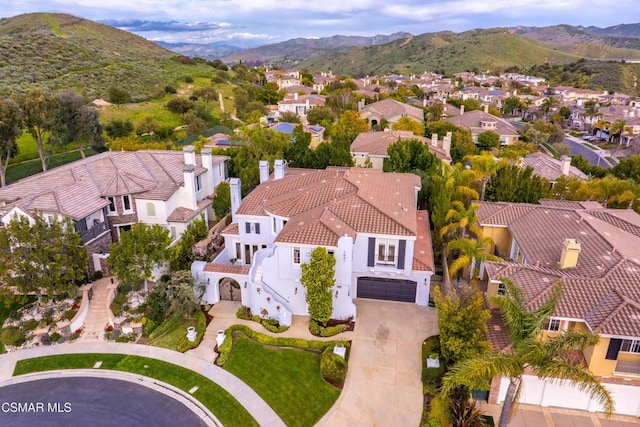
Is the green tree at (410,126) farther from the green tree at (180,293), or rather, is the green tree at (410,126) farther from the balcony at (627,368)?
the balcony at (627,368)

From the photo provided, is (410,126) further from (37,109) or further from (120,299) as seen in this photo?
(120,299)

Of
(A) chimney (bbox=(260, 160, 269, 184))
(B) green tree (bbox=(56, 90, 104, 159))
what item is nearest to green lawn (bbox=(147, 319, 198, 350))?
(A) chimney (bbox=(260, 160, 269, 184))

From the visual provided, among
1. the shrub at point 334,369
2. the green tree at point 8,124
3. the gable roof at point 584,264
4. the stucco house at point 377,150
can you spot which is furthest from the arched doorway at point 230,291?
the green tree at point 8,124

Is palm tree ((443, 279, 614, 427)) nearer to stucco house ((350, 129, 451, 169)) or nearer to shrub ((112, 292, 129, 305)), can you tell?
Result: shrub ((112, 292, 129, 305))

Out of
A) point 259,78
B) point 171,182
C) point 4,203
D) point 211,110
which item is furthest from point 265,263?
point 259,78

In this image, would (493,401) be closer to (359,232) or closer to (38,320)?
(359,232)

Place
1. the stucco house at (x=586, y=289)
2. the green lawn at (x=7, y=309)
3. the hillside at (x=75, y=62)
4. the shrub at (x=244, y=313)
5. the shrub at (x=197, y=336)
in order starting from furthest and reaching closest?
the hillside at (x=75, y=62)
the green lawn at (x=7, y=309)
the shrub at (x=244, y=313)
the shrub at (x=197, y=336)
the stucco house at (x=586, y=289)

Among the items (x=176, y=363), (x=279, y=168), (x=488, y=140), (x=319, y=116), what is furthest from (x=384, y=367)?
(x=319, y=116)
